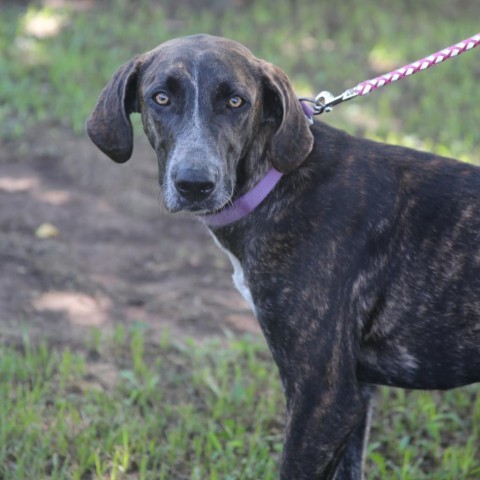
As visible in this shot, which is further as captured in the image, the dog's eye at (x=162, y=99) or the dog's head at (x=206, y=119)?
the dog's eye at (x=162, y=99)

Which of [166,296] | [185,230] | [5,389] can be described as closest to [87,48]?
[185,230]

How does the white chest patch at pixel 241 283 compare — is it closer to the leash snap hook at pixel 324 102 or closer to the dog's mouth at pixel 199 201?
the dog's mouth at pixel 199 201

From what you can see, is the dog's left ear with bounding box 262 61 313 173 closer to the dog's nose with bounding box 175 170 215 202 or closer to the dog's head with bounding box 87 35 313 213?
the dog's head with bounding box 87 35 313 213

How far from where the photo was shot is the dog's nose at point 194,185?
3.18 m

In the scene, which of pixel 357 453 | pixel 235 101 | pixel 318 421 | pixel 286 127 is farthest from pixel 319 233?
pixel 357 453

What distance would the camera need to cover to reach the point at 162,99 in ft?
11.2

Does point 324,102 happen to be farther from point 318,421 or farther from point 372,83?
point 318,421

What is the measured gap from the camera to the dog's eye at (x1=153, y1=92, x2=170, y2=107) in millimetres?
3391

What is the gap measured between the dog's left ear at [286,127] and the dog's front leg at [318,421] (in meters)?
0.84

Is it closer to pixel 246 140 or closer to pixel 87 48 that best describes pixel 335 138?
pixel 246 140

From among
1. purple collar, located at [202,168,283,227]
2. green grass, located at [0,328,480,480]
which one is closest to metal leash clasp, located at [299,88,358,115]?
purple collar, located at [202,168,283,227]

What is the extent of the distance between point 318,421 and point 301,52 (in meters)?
7.01

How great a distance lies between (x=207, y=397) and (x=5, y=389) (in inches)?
39.7

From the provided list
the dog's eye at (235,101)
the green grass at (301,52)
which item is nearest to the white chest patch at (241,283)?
the dog's eye at (235,101)
